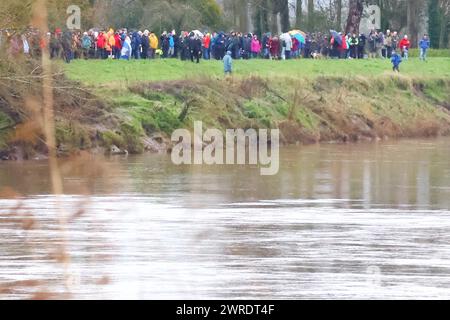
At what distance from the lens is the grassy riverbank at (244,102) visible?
4122 centimetres

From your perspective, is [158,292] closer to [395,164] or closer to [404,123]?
[395,164]

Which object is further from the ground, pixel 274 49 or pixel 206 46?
pixel 206 46

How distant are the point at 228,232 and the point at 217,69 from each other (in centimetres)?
3199

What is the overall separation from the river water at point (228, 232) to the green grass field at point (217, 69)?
37.2 ft

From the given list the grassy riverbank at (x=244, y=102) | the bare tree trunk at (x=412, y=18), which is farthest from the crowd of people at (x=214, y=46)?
the bare tree trunk at (x=412, y=18)

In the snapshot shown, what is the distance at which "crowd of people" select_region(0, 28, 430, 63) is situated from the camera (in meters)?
51.5

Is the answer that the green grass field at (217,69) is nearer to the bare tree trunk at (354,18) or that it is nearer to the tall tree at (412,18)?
the bare tree trunk at (354,18)

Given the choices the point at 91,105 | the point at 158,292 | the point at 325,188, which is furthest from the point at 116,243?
the point at 91,105

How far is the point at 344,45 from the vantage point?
64875 millimetres

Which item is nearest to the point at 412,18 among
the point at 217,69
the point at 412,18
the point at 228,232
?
the point at 412,18

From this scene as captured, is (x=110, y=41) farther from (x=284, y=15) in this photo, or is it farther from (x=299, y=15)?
(x=299, y=15)

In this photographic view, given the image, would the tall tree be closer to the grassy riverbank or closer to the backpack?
the grassy riverbank

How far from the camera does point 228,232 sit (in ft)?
70.7
